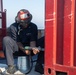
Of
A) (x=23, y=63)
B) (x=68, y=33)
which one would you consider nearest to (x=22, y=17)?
(x=23, y=63)

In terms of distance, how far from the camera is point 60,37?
3.68 metres

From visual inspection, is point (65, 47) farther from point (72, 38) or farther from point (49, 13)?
point (49, 13)

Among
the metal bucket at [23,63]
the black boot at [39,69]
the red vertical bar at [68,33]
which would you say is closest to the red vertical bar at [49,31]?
the red vertical bar at [68,33]

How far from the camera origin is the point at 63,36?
11.9ft

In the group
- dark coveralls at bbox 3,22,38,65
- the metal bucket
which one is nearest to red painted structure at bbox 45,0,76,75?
the metal bucket

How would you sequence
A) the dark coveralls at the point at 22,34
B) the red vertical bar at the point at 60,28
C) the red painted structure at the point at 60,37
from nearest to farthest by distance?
1. the red painted structure at the point at 60,37
2. the red vertical bar at the point at 60,28
3. the dark coveralls at the point at 22,34

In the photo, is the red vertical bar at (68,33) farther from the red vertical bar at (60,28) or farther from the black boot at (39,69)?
the black boot at (39,69)

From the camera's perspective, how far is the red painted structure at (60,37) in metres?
3.54

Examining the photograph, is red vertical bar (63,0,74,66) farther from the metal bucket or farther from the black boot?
the metal bucket

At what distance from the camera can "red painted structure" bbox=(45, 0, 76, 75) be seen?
3.54 metres

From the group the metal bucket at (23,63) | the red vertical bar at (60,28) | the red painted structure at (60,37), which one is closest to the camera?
the red painted structure at (60,37)

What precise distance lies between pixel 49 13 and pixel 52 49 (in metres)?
0.44

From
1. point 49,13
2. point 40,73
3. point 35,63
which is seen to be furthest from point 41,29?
point 49,13

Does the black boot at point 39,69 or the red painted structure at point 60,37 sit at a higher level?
the red painted structure at point 60,37
